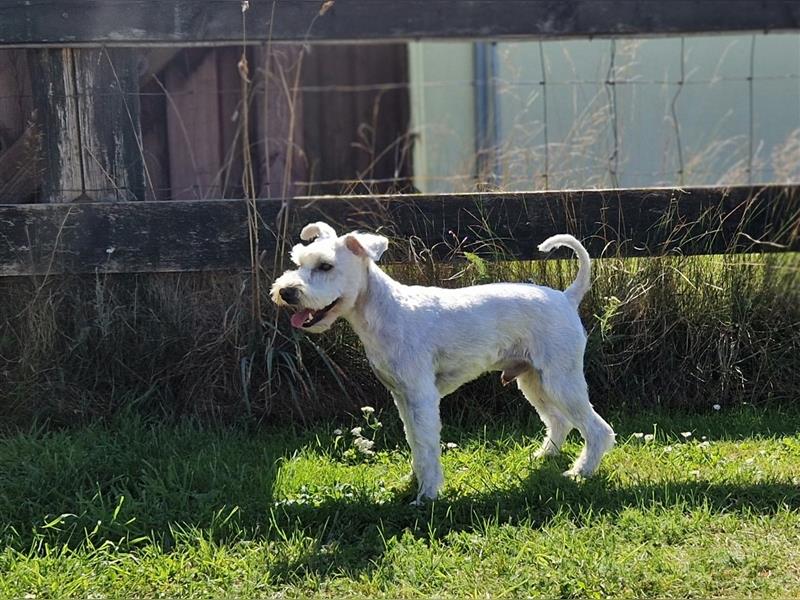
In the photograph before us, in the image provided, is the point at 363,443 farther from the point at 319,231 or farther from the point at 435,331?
the point at 319,231

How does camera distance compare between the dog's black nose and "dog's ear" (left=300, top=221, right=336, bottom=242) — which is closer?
the dog's black nose

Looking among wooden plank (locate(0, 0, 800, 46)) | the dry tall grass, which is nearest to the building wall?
wooden plank (locate(0, 0, 800, 46))

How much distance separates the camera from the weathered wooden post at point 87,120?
539 cm

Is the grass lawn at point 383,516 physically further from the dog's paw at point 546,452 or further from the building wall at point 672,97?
the building wall at point 672,97

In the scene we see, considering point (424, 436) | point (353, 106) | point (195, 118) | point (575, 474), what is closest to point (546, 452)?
point (575, 474)

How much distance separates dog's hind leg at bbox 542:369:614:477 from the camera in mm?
4520

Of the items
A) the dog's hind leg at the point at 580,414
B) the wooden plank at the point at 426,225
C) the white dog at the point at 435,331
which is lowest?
the dog's hind leg at the point at 580,414

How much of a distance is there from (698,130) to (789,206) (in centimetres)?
419

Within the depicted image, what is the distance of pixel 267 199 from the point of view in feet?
17.7

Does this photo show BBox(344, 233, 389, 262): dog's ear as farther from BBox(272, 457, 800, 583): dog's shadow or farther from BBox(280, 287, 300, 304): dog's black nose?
BBox(272, 457, 800, 583): dog's shadow

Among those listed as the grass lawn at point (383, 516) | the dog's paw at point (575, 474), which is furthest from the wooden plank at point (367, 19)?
the dog's paw at point (575, 474)

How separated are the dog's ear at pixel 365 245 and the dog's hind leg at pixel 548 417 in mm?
1072

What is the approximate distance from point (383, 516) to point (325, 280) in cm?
107

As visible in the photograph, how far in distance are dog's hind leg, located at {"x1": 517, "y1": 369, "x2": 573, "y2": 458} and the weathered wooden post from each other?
2.60 m
